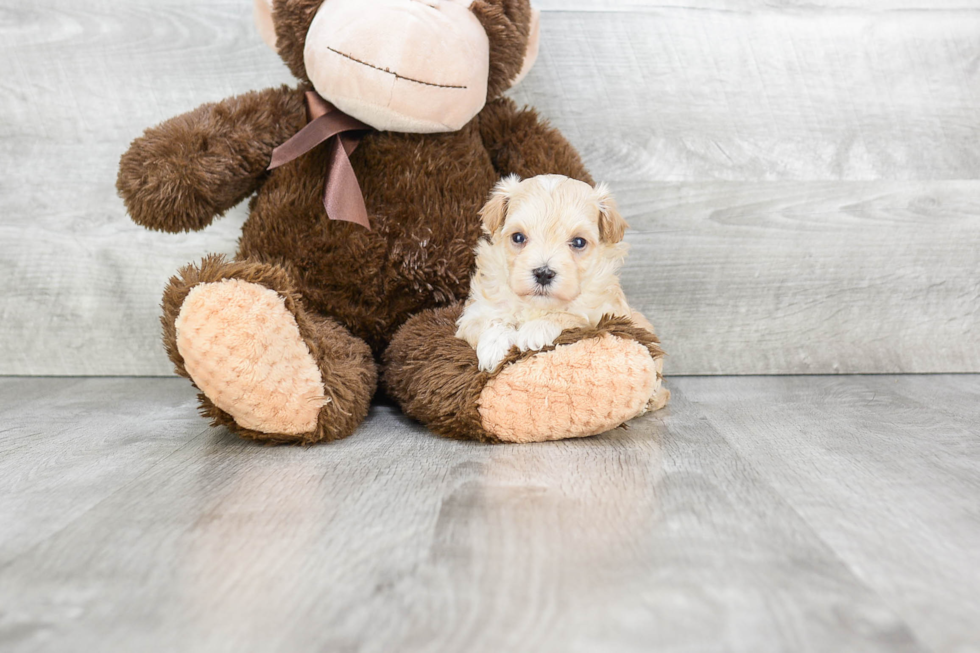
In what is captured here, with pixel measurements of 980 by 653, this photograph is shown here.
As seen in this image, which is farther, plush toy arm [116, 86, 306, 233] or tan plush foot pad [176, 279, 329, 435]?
plush toy arm [116, 86, 306, 233]

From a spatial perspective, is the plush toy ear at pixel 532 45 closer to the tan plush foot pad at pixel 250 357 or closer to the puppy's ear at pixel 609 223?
the puppy's ear at pixel 609 223

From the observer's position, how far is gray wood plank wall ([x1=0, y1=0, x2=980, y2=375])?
1330 millimetres

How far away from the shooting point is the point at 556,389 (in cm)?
90

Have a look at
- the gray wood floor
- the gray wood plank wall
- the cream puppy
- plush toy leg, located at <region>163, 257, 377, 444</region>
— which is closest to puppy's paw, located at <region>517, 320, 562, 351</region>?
the cream puppy

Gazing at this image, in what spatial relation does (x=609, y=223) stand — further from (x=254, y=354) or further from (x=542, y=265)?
(x=254, y=354)

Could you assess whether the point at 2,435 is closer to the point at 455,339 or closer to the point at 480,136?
the point at 455,339

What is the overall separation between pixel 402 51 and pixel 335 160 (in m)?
0.18

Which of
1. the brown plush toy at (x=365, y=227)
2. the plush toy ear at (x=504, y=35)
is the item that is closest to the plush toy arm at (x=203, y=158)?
the brown plush toy at (x=365, y=227)

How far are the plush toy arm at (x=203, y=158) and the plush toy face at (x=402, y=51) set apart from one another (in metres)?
0.08

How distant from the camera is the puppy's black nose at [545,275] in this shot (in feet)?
2.92

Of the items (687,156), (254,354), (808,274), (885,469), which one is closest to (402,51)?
(254,354)

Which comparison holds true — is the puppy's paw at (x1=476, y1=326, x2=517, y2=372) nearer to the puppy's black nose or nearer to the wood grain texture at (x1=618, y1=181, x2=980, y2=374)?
the puppy's black nose

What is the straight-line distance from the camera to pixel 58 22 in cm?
132

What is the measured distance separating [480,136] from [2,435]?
0.78 metres
